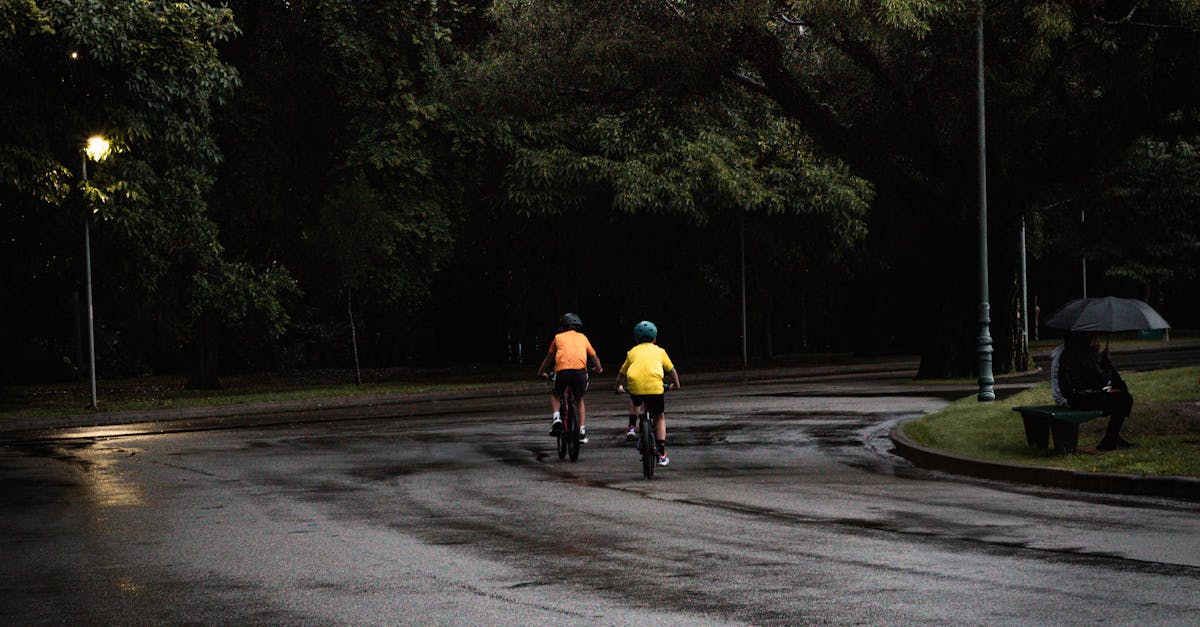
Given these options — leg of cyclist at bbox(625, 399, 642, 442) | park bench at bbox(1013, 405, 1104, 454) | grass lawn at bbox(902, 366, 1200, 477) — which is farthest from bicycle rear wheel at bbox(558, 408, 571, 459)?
park bench at bbox(1013, 405, 1104, 454)

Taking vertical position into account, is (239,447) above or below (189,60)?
below

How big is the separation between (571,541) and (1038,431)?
7275mm

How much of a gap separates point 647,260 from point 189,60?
69.9ft

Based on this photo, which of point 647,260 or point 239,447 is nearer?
point 239,447

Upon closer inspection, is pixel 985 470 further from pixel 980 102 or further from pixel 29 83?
pixel 29 83

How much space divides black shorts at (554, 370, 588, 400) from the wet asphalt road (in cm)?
87

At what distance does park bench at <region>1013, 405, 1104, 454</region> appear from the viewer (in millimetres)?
14727

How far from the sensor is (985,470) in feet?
48.0

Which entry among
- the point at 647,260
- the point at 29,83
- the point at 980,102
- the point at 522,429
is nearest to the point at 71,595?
the point at 522,429

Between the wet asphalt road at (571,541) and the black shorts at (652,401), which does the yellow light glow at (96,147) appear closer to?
the wet asphalt road at (571,541)

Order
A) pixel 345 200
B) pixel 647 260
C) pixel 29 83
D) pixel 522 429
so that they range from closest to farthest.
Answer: pixel 522 429, pixel 29 83, pixel 345 200, pixel 647 260

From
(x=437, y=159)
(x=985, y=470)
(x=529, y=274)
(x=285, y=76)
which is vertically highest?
(x=285, y=76)

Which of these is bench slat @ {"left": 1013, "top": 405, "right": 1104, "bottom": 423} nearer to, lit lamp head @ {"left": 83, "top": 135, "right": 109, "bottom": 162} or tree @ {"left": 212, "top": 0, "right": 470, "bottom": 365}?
lit lamp head @ {"left": 83, "top": 135, "right": 109, "bottom": 162}

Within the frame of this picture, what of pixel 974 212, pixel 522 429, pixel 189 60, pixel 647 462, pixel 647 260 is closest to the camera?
pixel 647 462
